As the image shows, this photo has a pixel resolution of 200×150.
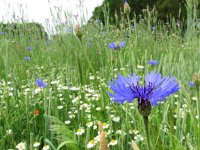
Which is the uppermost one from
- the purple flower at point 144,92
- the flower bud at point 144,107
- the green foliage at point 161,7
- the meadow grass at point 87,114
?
the green foliage at point 161,7

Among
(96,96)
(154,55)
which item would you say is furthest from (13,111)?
(154,55)

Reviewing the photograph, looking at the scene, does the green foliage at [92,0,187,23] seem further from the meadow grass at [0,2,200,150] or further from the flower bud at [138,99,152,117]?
the flower bud at [138,99,152,117]

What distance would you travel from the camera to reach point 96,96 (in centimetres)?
174

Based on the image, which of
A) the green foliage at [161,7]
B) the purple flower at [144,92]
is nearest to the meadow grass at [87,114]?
the purple flower at [144,92]

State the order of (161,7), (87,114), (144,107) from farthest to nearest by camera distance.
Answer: (161,7)
(87,114)
(144,107)

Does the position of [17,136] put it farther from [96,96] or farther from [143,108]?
[143,108]

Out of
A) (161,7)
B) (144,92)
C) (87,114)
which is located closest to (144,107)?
(144,92)

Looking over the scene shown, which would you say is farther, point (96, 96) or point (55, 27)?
point (55, 27)

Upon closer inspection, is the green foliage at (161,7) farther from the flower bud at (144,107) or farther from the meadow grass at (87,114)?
the flower bud at (144,107)

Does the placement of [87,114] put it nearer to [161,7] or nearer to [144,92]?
[144,92]

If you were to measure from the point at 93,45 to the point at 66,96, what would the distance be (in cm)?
180

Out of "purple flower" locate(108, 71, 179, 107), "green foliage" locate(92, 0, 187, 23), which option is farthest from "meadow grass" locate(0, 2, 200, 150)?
"green foliage" locate(92, 0, 187, 23)

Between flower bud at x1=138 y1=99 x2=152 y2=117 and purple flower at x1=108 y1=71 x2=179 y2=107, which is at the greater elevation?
purple flower at x1=108 y1=71 x2=179 y2=107

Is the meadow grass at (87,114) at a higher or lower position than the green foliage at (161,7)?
lower
